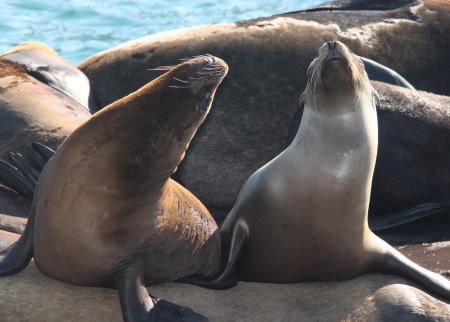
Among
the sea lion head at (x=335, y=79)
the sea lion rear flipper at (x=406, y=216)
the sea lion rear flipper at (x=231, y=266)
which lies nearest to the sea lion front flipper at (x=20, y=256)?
the sea lion rear flipper at (x=231, y=266)

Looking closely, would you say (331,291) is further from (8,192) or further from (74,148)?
(8,192)

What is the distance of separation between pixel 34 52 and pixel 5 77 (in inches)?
33.7

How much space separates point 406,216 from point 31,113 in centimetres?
244

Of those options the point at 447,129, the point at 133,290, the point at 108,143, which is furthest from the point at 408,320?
the point at 447,129

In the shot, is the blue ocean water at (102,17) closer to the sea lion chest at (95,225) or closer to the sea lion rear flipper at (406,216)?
the sea lion rear flipper at (406,216)

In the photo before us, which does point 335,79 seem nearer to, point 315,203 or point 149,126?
point 315,203

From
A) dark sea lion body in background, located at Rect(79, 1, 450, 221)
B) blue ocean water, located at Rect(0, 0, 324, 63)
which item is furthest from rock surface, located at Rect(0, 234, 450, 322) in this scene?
blue ocean water, located at Rect(0, 0, 324, 63)

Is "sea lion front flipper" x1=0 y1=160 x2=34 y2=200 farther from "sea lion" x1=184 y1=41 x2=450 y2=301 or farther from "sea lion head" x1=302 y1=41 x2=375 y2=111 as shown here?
"sea lion head" x1=302 y1=41 x2=375 y2=111

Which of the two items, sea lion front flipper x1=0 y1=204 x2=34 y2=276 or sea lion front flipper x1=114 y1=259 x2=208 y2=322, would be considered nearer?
sea lion front flipper x1=114 y1=259 x2=208 y2=322

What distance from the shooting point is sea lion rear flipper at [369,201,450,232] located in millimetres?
5969

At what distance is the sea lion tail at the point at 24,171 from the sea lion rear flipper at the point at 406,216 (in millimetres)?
1959

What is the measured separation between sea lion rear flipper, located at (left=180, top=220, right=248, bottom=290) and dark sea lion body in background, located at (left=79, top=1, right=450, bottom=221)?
6.06ft

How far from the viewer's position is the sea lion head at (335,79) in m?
4.70

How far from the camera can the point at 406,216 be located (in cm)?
602
